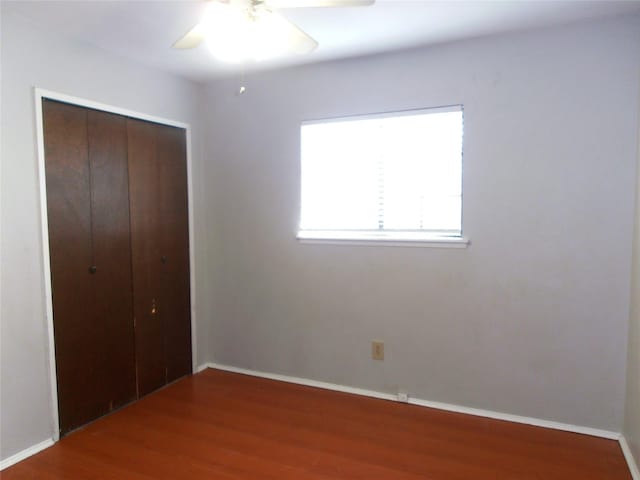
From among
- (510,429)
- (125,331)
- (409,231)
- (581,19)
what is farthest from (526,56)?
(125,331)

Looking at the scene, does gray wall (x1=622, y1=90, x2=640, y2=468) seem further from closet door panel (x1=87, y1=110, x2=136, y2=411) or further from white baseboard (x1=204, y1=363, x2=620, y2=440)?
closet door panel (x1=87, y1=110, x2=136, y2=411)

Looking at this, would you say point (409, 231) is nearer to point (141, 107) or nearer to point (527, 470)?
point (527, 470)

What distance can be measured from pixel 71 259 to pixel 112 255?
0.90 feet

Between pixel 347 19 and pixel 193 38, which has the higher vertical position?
pixel 347 19

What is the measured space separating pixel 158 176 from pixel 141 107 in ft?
1.55

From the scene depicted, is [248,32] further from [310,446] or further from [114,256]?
[310,446]

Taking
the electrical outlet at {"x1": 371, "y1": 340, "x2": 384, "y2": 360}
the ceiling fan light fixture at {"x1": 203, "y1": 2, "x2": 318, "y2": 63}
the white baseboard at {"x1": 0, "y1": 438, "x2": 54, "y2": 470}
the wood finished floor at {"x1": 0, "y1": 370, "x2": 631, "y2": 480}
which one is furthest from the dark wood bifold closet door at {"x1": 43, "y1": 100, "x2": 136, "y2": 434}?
the electrical outlet at {"x1": 371, "y1": 340, "x2": 384, "y2": 360}

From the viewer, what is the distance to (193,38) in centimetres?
183

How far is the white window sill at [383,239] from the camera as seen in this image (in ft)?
8.66

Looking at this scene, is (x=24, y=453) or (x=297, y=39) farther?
(x=24, y=453)

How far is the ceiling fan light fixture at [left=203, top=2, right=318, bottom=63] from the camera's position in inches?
62.9

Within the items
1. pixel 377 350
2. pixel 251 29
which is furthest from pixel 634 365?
pixel 251 29

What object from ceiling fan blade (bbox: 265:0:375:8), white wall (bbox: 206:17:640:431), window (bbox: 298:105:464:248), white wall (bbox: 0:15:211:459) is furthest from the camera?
window (bbox: 298:105:464:248)

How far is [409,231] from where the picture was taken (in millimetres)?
2801
